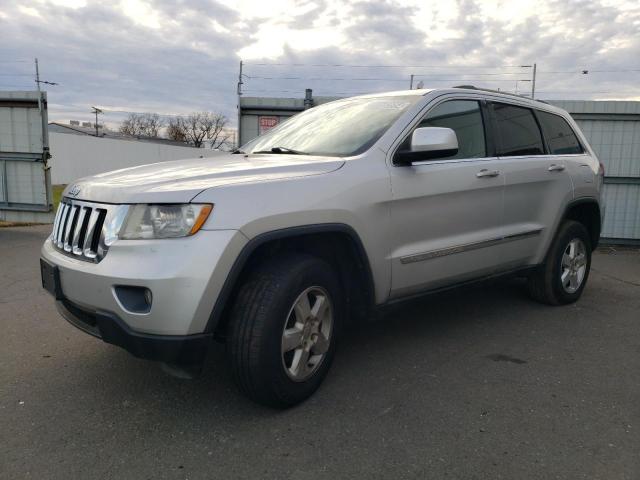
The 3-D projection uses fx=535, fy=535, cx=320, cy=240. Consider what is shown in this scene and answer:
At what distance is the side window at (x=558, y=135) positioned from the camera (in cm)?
476

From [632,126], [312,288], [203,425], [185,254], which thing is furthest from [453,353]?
[632,126]

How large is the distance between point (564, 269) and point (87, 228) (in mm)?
4092

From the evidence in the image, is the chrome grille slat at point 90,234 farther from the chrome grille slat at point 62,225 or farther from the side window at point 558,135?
the side window at point 558,135

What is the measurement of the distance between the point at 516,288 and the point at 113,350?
3.98 m

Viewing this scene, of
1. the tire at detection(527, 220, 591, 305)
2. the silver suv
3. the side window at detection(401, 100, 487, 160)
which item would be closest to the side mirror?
the silver suv

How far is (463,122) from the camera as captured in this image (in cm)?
392

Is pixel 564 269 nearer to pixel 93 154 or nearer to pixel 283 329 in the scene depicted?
pixel 283 329

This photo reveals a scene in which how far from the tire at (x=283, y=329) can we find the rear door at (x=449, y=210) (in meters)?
0.57

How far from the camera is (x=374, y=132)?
134 inches

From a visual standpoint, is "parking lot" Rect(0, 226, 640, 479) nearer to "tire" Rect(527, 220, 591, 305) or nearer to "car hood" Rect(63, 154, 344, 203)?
"tire" Rect(527, 220, 591, 305)

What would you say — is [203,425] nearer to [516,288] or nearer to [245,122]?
[516,288]

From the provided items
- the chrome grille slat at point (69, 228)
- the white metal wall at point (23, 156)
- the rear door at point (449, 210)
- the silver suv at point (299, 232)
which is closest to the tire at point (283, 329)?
the silver suv at point (299, 232)

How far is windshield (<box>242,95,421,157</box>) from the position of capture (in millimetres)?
3389

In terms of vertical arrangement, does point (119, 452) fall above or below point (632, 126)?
below
